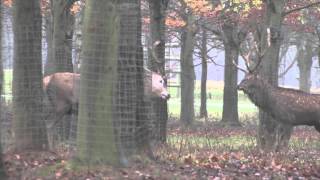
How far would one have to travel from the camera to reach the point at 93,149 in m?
8.24

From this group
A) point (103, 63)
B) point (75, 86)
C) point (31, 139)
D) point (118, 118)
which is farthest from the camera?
point (75, 86)

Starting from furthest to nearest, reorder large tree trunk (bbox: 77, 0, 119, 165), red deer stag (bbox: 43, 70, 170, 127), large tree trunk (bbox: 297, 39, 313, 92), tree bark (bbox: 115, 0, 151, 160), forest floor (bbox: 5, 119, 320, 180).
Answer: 1. large tree trunk (bbox: 297, 39, 313, 92)
2. red deer stag (bbox: 43, 70, 170, 127)
3. tree bark (bbox: 115, 0, 151, 160)
4. large tree trunk (bbox: 77, 0, 119, 165)
5. forest floor (bbox: 5, 119, 320, 180)

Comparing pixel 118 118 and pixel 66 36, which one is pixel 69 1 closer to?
pixel 66 36

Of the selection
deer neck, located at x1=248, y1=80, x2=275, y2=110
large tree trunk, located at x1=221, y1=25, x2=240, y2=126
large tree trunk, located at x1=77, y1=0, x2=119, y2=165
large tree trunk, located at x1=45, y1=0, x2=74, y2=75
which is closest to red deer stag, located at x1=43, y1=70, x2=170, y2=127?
large tree trunk, located at x1=45, y1=0, x2=74, y2=75

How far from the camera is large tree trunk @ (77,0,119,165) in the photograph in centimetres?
820

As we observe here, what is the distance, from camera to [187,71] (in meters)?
29.1

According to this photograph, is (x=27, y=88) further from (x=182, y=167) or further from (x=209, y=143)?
(x=209, y=143)

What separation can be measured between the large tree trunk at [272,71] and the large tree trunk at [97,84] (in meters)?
7.52

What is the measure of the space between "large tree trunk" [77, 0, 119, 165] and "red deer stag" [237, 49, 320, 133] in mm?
7813

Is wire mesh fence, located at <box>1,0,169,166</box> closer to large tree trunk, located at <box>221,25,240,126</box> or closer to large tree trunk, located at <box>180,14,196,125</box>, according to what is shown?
large tree trunk, located at <box>180,14,196,125</box>

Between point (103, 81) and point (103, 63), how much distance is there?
0.23 metres

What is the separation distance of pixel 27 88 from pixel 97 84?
1797mm

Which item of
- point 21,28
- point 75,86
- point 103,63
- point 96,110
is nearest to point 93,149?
point 96,110

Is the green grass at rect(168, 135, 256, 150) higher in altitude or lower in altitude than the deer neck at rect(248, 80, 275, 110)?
lower
